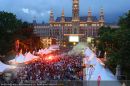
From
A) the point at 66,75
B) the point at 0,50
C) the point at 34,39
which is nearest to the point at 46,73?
the point at 66,75

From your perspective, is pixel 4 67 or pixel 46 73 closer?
pixel 4 67

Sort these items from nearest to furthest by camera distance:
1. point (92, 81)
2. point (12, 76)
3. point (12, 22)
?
point (92, 81)
point (12, 76)
point (12, 22)

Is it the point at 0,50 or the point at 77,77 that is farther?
the point at 0,50

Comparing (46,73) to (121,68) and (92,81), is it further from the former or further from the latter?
(92,81)

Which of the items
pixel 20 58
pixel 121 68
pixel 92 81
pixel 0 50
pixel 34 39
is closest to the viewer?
pixel 92 81

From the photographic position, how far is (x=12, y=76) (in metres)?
38.4

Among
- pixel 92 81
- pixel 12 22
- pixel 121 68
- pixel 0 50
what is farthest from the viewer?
pixel 12 22

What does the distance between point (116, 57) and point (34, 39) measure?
300 ft

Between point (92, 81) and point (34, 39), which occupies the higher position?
point (34, 39)

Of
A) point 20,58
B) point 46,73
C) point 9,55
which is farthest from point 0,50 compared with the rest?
point 46,73

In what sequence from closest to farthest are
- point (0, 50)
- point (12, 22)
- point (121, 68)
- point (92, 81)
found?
point (92, 81), point (121, 68), point (0, 50), point (12, 22)

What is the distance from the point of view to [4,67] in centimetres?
3925

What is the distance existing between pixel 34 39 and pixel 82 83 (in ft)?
343

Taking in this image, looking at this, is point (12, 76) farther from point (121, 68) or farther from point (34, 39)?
point (34, 39)
